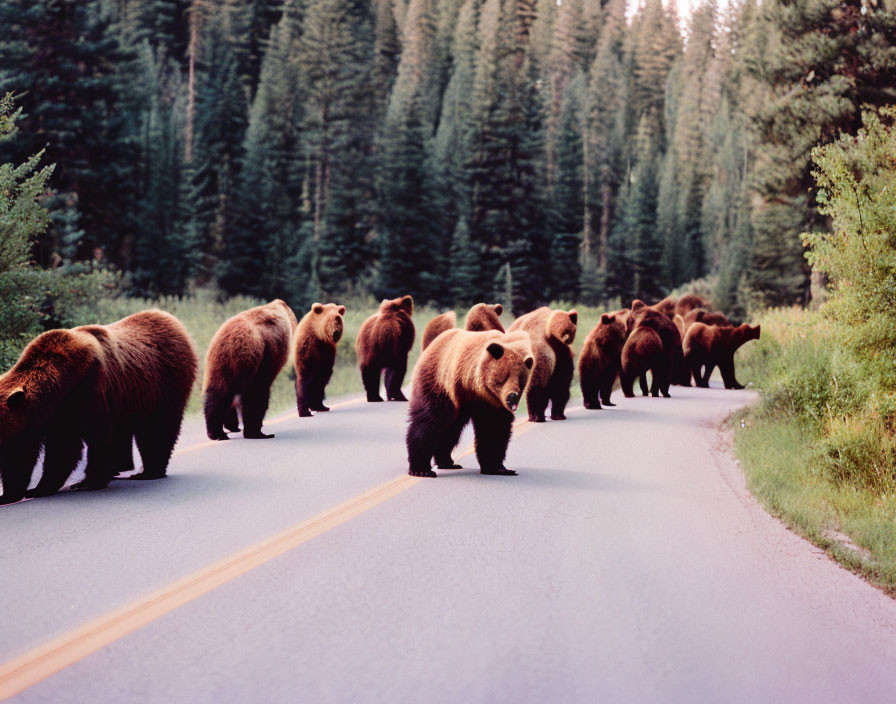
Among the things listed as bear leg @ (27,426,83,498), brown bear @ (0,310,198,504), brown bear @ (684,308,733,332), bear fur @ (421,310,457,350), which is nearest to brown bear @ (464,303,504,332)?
bear fur @ (421,310,457,350)

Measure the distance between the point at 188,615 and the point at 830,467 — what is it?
6.92 metres

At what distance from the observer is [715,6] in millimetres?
142000

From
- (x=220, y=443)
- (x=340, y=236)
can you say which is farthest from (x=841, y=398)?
(x=340, y=236)

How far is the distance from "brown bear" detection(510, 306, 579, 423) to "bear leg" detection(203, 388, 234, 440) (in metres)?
Answer: 4.03

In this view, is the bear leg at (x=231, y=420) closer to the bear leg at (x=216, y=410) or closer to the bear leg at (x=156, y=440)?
the bear leg at (x=216, y=410)

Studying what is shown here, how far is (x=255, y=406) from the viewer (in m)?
10.9

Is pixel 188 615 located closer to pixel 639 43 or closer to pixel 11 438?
pixel 11 438

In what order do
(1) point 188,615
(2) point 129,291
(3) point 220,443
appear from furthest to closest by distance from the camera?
(2) point 129,291, (3) point 220,443, (1) point 188,615

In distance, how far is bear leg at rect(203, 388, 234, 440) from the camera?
10586mm

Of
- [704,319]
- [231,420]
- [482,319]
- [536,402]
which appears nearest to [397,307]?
[482,319]

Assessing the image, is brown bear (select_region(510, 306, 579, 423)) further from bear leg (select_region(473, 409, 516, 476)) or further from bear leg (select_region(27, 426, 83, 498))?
bear leg (select_region(27, 426, 83, 498))

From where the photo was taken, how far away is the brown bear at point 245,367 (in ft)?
34.2

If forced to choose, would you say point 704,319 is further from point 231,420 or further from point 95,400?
point 95,400

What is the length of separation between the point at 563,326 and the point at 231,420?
14.8 ft
